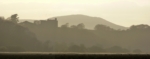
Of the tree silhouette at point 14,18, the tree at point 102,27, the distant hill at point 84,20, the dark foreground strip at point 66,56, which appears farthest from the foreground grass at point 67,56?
the tree at point 102,27

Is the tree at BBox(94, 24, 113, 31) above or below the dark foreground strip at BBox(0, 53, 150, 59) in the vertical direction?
above

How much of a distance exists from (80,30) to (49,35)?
1.59 metres

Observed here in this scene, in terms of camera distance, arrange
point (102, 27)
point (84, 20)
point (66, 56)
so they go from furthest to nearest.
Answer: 1. point (102, 27)
2. point (84, 20)
3. point (66, 56)

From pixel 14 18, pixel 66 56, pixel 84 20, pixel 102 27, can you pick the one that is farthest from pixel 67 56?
pixel 102 27

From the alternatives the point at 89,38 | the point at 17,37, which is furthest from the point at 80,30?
the point at 17,37

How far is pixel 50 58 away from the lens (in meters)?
0.71

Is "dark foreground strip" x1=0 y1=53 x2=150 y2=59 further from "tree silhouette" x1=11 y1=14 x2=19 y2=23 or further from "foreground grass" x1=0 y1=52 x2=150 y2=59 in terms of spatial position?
"tree silhouette" x1=11 y1=14 x2=19 y2=23

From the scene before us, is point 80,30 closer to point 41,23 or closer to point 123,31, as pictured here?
point 41,23

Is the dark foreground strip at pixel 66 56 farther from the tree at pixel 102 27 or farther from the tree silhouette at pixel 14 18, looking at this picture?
the tree at pixel 102 27

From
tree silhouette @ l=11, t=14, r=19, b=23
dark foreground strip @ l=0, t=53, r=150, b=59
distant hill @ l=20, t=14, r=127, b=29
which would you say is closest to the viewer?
dark foreground strip @ l=0, t=53, r=150, b=59

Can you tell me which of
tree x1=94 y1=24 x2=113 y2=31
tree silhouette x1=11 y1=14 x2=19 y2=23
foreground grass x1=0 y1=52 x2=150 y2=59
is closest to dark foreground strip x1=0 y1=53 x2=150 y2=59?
foreground grass x1=0 y1=52 x2=150 y2=59

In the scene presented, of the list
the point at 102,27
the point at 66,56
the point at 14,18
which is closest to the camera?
the point at 66,56

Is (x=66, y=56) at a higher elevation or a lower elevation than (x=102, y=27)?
lower

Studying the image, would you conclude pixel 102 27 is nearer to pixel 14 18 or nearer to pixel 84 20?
pixel 84 20
